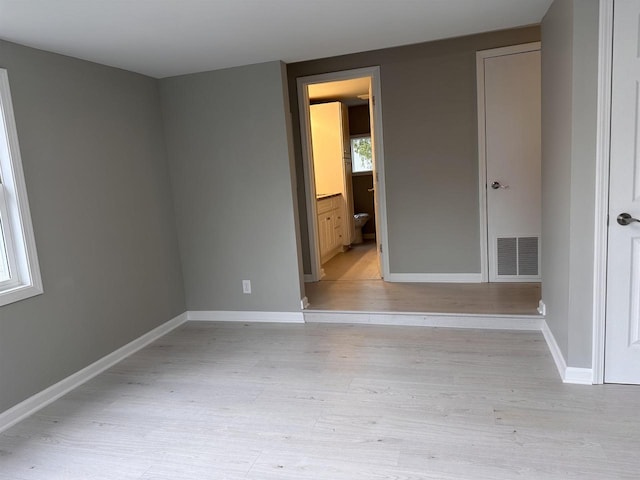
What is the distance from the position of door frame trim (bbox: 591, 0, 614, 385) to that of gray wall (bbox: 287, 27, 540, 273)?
6.19ft

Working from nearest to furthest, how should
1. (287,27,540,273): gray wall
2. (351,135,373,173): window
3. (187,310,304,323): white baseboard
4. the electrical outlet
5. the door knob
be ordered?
the door knob
the electrical outlet
(187,310,304,323): white baseboard
(287,27,540,273): gray wall
(351,135,373,173): window

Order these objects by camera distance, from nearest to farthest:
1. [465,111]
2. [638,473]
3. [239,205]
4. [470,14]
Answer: [638,473], [470,14], [239,205], [465,111]

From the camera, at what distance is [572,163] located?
2.38 m

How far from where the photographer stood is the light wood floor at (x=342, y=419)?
6.53 feet

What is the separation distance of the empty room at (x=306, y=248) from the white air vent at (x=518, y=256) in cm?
2

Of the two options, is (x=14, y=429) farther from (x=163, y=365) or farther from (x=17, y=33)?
(x=17, y=33)

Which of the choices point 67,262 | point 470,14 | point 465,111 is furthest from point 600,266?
point 67,262

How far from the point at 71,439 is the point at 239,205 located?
212 centimetres

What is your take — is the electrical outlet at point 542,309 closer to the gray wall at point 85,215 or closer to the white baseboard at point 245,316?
the white baseboard at point 245,316

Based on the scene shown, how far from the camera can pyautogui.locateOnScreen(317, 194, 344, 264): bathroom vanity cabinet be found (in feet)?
18.0

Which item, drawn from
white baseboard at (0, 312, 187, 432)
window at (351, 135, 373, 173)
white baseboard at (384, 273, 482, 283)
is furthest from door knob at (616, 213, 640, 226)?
window at (351, 135, 373, 173)

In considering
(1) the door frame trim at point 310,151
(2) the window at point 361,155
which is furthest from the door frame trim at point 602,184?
(2) the window at point 361,155

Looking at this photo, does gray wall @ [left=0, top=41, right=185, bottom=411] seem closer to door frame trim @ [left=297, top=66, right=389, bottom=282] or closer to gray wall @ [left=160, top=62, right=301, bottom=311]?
gray wall @ [left=160, top=62, right=301, bottom=311]

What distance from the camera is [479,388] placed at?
8.48 feet
